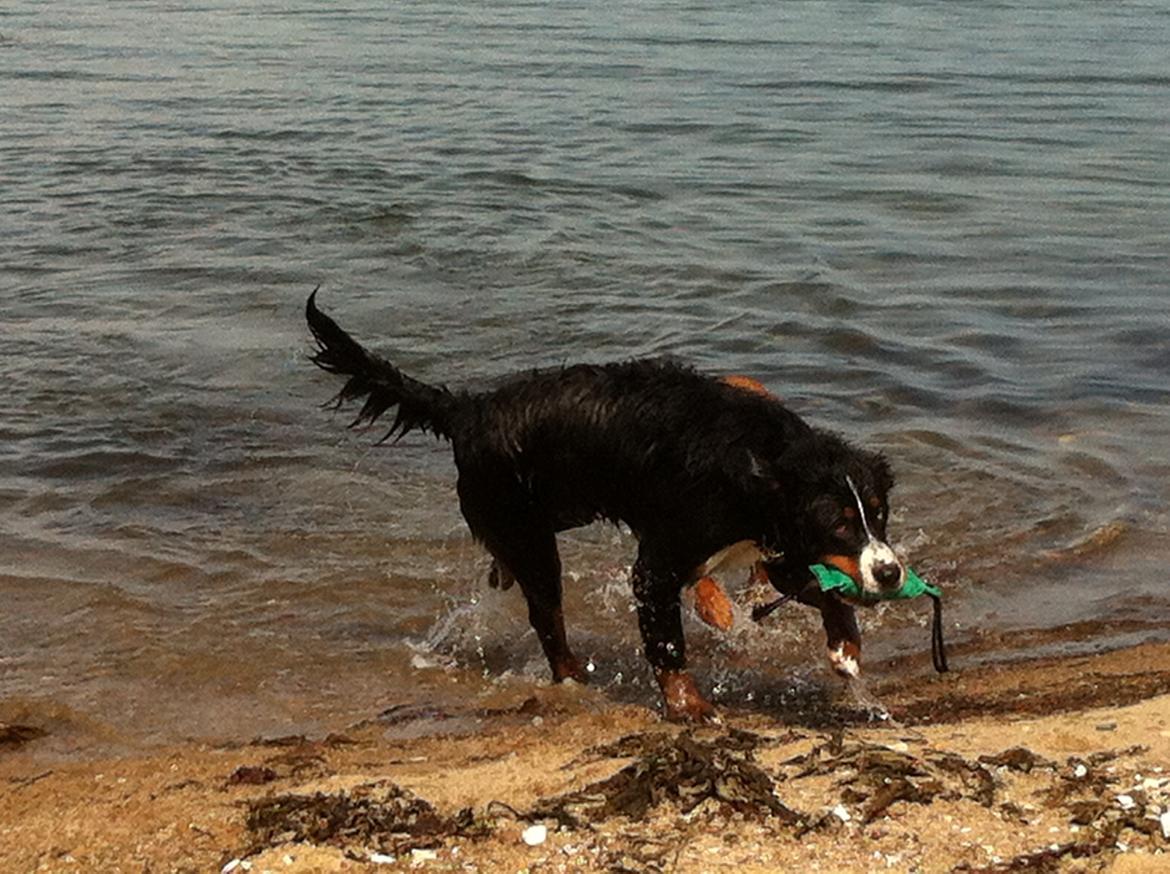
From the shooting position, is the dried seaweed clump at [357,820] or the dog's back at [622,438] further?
the dog's back at [622,438]

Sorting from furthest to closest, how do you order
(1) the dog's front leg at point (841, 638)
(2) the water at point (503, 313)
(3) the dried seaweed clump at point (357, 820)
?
(2) the water at point (503, 313), (1) the dog's front leg at point (841, 638), (3) the dried seaweed clump at point (357, 820)

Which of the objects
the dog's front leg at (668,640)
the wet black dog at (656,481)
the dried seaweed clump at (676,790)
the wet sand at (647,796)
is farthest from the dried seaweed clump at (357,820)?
the wet black dog at (656,481)

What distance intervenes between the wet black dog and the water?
60 cm

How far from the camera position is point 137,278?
12.8 meters

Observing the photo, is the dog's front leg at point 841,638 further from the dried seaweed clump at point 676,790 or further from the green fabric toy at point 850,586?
the dried seaweed clump at point 676,790

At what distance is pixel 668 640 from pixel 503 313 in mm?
6079

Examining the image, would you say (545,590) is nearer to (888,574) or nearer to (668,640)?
(668,640)

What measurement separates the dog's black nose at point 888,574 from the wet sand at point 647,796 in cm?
48

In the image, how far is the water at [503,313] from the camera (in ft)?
23.4

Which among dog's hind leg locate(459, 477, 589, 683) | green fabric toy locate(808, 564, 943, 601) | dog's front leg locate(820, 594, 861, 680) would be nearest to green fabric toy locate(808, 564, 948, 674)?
green fabric toy locate(808, 564, 943, 601)

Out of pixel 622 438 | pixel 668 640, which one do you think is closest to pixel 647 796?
pixel 668 640

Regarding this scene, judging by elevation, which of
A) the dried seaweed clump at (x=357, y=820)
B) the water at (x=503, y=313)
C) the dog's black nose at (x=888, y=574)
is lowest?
the water at (x=503, y=313)

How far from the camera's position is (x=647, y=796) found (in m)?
4.84

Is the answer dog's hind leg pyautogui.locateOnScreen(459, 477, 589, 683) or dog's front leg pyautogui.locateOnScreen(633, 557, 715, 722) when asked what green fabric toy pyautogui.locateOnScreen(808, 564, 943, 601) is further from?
dog's hind leg pyautogui.locateOnScreen(459, 477, 589, 683)
